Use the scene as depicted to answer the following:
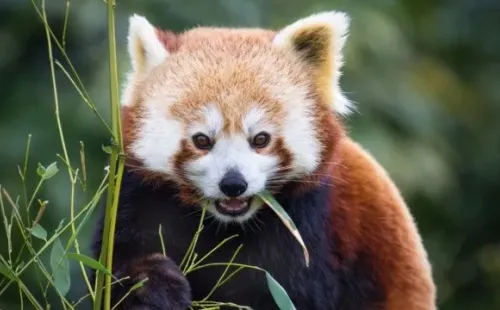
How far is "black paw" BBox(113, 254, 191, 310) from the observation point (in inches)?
108

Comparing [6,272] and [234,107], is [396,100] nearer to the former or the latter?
[234,107]

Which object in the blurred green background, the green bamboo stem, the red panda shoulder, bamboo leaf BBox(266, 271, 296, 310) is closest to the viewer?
the green bamboo stem

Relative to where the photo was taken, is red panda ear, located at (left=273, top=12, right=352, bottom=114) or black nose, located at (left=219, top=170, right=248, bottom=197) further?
red panda ear, located at (left=273, top=12, right=352, bottom=114)

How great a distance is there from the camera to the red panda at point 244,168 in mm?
2727

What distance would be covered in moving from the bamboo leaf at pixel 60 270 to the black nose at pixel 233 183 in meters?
0.34

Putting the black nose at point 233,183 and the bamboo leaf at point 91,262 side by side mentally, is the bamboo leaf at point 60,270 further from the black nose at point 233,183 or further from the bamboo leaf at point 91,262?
the black nose at point 233,183

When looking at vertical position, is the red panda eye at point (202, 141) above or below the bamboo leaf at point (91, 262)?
above

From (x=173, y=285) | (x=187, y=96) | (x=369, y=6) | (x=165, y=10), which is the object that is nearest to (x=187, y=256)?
(x=173, y=285)

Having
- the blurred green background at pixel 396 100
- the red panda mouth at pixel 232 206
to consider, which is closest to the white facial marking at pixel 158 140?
the red panda mouth at pixel 232 206

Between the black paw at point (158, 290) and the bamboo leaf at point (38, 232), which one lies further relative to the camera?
the black paw at point (158, 290)

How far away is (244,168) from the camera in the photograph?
2672 mm

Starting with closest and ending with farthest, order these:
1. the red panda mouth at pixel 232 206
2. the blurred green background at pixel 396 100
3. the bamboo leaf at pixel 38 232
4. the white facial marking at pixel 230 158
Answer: the bamboo leaf at pixel 38 232 < the white facial marking at pixel 230 158 < the red panda mouth at pixel 232 206 < the blurred green background at pixel 396 100

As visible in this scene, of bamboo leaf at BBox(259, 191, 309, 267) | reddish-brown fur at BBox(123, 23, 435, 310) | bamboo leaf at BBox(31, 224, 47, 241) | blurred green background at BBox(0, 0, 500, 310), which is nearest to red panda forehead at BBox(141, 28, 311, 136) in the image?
reddish-brown fur at BBox(123, 23, 435, 310)

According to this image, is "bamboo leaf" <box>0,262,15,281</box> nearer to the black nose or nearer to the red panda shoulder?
the black nose
